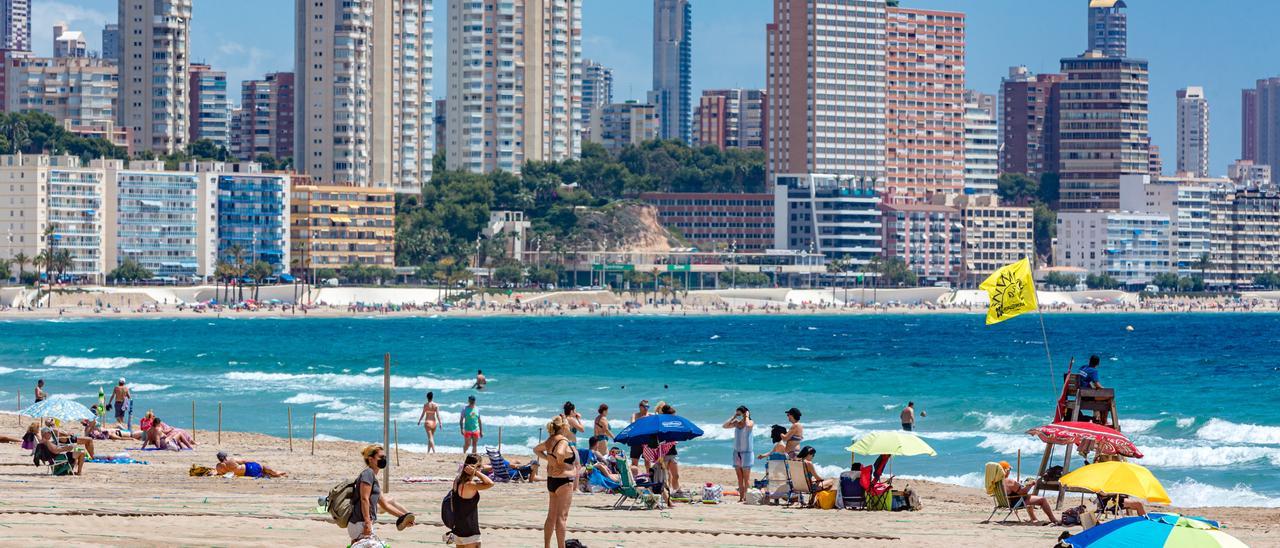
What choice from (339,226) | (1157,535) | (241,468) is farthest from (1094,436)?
(339,226)

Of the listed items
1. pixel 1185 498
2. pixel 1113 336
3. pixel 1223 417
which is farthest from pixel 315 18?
pixel 1185 498

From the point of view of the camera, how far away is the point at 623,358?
85688 millimetres

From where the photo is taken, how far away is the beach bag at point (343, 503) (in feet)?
55.7

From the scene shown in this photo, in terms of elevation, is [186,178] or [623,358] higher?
[186,178]

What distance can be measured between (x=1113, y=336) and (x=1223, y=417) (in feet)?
266

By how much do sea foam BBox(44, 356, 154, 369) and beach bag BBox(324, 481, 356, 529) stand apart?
190 ft

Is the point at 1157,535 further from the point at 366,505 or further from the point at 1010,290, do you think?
the point at 1010,290

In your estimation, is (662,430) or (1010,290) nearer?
(1010,290)

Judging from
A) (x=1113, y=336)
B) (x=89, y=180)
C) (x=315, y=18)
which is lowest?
(x=1113, y=336)

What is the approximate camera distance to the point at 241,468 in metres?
28.8

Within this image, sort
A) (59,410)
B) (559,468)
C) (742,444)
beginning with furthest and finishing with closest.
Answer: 1. (59,410)
2. (742,444)
3. (559,468)

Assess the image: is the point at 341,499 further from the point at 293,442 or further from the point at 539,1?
the point at 539,1

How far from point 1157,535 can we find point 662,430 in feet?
36.3

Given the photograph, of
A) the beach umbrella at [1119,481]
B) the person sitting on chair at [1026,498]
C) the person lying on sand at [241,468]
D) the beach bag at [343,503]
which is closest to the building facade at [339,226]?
the person lying on sand at [241,468]
